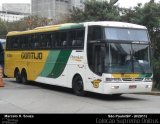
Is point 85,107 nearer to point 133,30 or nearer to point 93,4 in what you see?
point 133,30

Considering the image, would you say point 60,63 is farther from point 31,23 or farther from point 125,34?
point 31,23

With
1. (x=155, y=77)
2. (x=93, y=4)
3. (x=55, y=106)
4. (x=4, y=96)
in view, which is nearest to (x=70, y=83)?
(x=4, y=96)

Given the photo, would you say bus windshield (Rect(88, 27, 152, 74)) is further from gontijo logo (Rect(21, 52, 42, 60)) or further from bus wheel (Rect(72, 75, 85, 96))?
gontijo logo (Rect(21, 52, 42, 60))

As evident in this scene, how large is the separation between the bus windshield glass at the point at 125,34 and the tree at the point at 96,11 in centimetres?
1418

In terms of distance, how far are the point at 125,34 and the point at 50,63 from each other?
5.34 metres

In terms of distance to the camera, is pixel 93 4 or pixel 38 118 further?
pixel 93 4

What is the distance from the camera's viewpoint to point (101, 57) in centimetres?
1917

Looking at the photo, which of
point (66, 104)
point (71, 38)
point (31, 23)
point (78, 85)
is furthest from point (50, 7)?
point (66, 104)

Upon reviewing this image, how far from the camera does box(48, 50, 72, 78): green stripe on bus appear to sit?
2212 centimetres

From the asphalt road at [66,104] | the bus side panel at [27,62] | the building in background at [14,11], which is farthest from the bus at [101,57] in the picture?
the building in background at [14,11]

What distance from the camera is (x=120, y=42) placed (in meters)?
19.4

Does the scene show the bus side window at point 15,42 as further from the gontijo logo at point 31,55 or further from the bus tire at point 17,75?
the bus tire at point 17,75

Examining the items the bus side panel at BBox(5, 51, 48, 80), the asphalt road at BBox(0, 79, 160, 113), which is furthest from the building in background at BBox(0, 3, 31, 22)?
the asphalt road at BBox(0, 79, 160, 113)

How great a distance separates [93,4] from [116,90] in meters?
18.3
